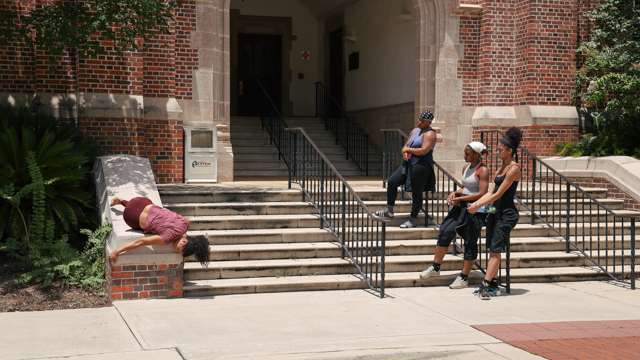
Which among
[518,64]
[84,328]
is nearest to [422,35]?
[518,64]

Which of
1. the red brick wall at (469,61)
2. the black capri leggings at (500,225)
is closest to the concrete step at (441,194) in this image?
the black capri leggings at (500,225)

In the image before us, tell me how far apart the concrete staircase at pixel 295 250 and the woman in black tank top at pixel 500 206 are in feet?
2.64

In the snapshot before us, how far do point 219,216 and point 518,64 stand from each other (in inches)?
312

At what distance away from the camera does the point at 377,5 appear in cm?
1688

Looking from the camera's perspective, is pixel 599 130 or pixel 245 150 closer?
pixel 599 130

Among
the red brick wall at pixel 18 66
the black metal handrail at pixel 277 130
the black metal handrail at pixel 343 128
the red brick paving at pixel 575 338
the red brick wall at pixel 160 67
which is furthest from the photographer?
the black metal handrail at pixel 343 128

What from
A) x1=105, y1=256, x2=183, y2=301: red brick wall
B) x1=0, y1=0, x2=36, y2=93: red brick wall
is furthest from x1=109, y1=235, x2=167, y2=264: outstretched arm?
x1=0, y1=0, x2=36, y2=93: red brick wall

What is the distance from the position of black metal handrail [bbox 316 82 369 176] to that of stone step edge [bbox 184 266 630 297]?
703cm

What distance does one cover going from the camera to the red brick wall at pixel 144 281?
717cm

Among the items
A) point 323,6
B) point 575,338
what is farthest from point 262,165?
point 575,338

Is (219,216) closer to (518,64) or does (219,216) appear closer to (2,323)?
(2,323)

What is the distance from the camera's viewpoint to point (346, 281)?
7.98 m

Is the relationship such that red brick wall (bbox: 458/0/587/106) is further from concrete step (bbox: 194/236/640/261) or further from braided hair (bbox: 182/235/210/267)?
braided hair (bbox: 182/235/210/267)

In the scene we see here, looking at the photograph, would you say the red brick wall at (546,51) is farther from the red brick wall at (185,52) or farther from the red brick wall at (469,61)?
the red brick wall at (185,52)
